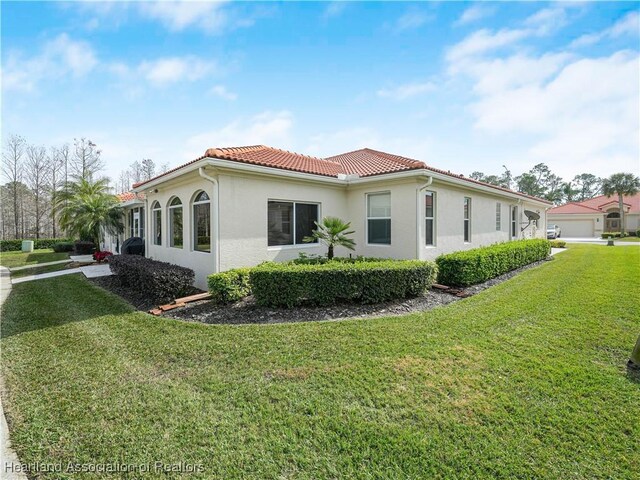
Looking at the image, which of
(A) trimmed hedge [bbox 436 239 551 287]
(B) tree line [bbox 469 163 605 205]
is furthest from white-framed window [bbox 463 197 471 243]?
(B) tree line [bbox 469 163 605 205]

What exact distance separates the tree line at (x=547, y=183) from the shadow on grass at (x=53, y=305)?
244 feet

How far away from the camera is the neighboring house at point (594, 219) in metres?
44.7

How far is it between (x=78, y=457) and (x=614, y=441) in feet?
17.0

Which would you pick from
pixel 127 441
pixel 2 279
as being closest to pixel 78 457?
pixel 127 441

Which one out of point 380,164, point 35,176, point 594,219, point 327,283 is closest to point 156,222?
point 327,283

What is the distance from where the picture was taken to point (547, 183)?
76.7m

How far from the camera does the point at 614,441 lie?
3131mm

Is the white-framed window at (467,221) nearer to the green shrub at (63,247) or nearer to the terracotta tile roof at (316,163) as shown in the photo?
the terracotta tile roof at (316,163)

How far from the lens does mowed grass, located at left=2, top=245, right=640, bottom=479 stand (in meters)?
2.94

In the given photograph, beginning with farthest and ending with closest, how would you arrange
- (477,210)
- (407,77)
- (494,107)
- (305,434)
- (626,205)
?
(626,205) → (477,210) → (494,107) → (407,77) → (305,434)

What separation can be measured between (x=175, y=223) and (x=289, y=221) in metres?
4.40

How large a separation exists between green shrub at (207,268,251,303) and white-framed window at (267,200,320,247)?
1.98m

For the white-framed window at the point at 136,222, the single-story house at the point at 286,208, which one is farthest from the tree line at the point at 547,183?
the white-framed window at the point at 136,222

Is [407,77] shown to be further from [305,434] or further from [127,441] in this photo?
[127,441]
